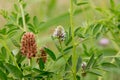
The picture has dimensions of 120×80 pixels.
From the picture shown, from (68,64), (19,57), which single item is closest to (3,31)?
(19,57)

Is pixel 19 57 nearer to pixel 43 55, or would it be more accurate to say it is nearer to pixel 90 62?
pixel 43 55

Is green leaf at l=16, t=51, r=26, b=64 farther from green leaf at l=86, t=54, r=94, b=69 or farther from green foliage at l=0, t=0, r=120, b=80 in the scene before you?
green leaf at l=86, t=54, r=94, b=69

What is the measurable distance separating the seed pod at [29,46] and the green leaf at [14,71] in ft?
0.14

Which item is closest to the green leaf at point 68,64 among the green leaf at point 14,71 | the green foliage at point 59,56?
the green foliage at point 59,56

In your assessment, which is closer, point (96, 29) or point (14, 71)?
point (14, 71)

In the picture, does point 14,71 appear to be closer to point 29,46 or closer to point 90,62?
point 29,46

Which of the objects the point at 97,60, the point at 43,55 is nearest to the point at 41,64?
the point at 43,55

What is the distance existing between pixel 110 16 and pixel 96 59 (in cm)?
16

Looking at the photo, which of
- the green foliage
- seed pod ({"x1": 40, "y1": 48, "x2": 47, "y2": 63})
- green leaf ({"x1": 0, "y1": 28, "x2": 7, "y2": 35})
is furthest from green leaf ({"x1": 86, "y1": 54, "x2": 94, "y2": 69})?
green leaf ({"x1": 0, "y1": 28, "x2": 7, "y2": 35})

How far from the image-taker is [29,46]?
1120mm

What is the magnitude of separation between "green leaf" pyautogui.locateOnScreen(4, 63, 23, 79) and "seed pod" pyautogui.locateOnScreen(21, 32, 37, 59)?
4cm

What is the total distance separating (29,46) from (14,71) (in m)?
0.07

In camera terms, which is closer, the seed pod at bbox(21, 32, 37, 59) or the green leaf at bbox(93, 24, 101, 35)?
the seed pod at bbox(21, 32, 37, 59)

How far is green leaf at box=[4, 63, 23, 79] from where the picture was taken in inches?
43.8
